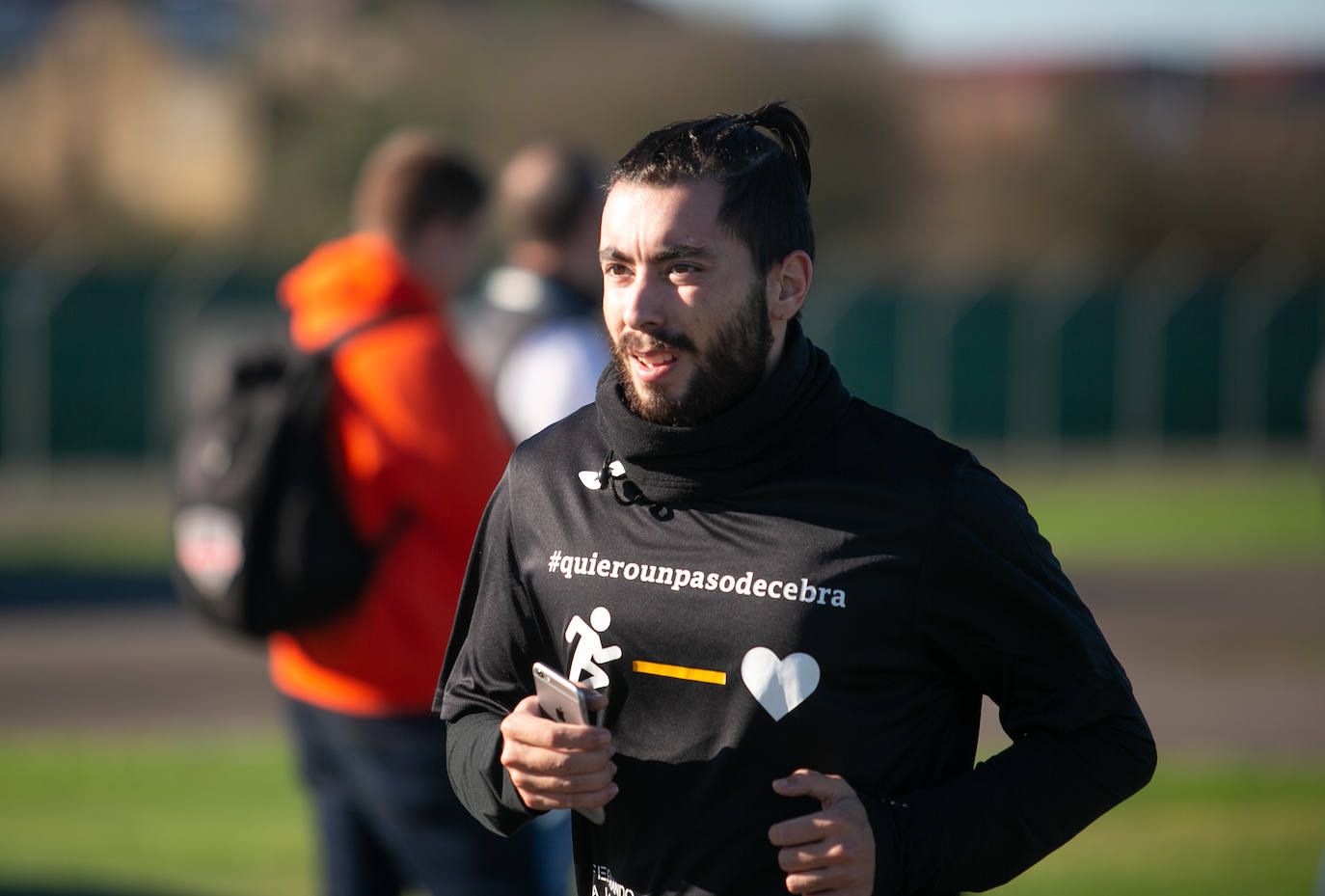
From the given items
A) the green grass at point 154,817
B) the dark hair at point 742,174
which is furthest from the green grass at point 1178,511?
the dark hair at point 742,174

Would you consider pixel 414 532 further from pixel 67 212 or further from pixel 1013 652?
pixel 67 212

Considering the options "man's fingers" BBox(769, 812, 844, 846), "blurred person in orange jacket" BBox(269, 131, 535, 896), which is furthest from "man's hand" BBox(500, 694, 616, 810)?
"blurred person in orange jacket" BBox(269, 131, 535, 896)

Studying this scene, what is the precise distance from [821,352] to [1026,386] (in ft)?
78.8

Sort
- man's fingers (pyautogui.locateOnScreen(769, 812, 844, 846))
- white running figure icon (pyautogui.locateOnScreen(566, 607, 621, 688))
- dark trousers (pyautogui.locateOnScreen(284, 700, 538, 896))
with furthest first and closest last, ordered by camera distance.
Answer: dark trousers (pyautogui.locateOnScreen(284, 700, 538, 896)) < white running figure icon (pyautogui.locateOnScreen(566, 607, 621, 688)) < man's fingers (pyautogui.locateOnScreen(769, 812, 844, 846))

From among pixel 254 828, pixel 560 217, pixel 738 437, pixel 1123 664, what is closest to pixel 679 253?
pixel 738 437

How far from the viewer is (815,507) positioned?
2254 millimetres

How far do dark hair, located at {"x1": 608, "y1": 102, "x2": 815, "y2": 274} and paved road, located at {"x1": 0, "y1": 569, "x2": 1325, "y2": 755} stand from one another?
641cm

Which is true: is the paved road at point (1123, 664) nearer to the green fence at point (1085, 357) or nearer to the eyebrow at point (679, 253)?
the eyebrow at point (679, 253)

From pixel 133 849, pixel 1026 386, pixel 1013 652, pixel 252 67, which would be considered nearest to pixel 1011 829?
pixel 1013 652

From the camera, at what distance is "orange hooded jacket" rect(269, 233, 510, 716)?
3.82m

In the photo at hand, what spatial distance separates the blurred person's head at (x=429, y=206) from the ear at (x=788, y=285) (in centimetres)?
196

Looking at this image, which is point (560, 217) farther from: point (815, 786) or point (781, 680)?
point (815, 786)

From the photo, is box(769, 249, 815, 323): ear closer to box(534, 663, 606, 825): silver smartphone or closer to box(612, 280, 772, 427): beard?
box(612, 280, 772, 427): beard

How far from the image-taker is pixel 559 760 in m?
2.15
